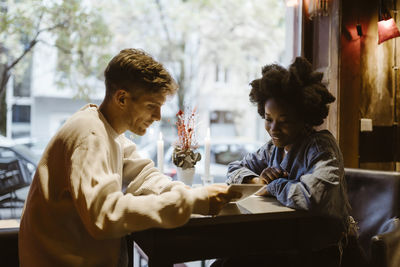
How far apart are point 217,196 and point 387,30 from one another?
7.27ft

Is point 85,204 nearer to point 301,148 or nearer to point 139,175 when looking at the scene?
point 139,175

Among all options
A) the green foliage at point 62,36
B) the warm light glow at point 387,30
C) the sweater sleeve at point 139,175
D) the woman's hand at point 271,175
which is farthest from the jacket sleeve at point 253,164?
the green foliage at point 62,36

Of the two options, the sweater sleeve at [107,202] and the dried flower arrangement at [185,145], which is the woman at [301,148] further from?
the sweater sleeve at [107,202]

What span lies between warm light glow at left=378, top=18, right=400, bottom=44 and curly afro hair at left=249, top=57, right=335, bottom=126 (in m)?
1.37

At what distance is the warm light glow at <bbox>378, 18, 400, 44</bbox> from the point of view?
2.57 metres

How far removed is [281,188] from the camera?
148cm

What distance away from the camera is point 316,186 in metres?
1.35

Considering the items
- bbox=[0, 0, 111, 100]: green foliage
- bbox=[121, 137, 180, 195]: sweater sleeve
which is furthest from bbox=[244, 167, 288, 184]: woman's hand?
bbox=[0, 0, 111, 100]: green foliage

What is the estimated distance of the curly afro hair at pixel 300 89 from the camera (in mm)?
1561

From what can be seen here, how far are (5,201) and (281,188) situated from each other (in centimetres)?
263

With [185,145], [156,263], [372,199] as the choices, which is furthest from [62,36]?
[372,199]

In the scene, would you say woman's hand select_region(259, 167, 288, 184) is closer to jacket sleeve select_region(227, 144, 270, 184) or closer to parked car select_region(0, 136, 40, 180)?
jacket sleeve select_region(227, 144, 270, 184)

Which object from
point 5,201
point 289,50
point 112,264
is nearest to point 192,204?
point 112,264

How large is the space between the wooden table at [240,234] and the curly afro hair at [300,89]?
1.50 ft
